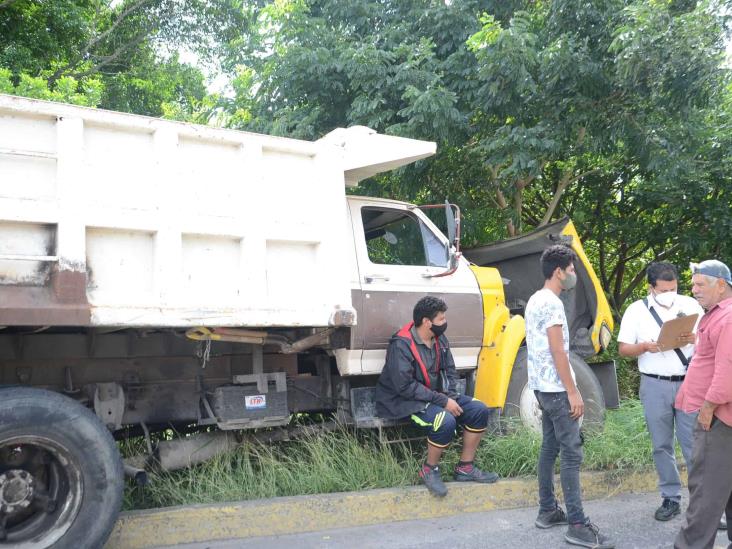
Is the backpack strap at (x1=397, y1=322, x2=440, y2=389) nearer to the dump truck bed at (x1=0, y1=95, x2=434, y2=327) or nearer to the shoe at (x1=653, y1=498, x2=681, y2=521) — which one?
the dump truck bed at (x1=0, y1=95, x2=434, y2=327)

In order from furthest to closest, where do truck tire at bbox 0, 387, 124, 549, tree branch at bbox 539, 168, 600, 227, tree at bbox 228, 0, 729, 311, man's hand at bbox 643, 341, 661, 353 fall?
tree branch at bbox 539, 168, 600, 227 < tree at bbox 228, 0, 729, 311 < man's hand at bbox 643, 341, 661, 353 < truck tire at bbox 0, 387, 124, 549

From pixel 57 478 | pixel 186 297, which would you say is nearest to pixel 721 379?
pixel 186 297

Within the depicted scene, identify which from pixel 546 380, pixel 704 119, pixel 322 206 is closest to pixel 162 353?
pixel 322 206

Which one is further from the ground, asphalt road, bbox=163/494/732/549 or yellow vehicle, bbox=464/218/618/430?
yellow vehicle, bbox=464/218/618/430

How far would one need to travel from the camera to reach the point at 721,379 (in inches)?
133

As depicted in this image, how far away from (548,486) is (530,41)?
12.7 feet

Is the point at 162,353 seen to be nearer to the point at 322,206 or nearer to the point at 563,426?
the point at 322,206

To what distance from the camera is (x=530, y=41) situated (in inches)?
244

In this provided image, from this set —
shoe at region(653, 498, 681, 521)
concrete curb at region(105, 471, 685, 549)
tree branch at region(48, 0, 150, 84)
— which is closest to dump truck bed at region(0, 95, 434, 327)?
concrete curb at region(105, 471, 685, 549)

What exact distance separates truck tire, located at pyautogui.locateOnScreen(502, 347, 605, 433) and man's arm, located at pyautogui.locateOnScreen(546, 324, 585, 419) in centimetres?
155

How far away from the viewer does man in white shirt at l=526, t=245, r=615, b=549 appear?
159 inches

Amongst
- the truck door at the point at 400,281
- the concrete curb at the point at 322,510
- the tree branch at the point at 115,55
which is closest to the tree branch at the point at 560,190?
the truck door at the point at 400,281

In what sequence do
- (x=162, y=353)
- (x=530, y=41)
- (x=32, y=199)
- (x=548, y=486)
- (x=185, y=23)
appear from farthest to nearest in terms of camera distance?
(x=185, y=23)
(x=530, y=41)
(x=162, y=353)
(x=548, y=486)
(x=32, y=199)

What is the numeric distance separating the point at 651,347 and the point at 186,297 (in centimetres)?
297
